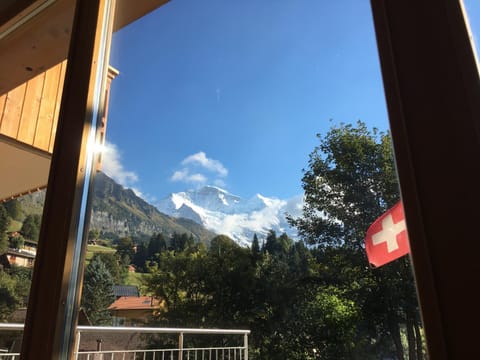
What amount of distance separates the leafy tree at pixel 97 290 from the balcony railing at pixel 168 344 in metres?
0.86

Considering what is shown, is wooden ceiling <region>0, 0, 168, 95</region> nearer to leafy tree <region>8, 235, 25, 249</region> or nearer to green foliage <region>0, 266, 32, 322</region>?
leafy tree <region>8, 235, 25, 249</region>

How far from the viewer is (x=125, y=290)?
54.5 inches

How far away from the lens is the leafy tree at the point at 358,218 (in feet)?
2.20

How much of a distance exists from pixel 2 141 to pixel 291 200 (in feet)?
6.06

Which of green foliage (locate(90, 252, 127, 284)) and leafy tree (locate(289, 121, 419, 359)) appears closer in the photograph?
leafy tree (locate(289, 121, 419, 359))

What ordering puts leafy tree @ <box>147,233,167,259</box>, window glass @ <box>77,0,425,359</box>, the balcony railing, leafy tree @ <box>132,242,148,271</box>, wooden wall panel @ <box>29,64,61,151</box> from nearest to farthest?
1. window glass @ <box>77,0,425,359</box>
2. leafy tree @ <box>132,242,148,271</box>
3. leafy tree @ <box>147,233,167,259</box>
4. wooden wall panel @ <box>29,64,61,151</box>
5. the balcony railing

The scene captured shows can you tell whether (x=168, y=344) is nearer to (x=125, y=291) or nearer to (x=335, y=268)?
(x=125, y=291)

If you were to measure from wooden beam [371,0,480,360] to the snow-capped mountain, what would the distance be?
1238 mm

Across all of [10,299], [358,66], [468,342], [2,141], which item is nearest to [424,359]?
[468,342]

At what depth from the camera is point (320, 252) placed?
4.17 feet

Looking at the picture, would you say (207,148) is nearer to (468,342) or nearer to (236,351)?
(236,351)

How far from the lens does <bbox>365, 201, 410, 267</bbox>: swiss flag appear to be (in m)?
0.57

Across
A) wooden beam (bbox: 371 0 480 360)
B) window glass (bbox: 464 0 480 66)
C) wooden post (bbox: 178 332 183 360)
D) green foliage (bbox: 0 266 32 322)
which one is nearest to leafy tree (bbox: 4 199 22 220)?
green foliage (bbox: 0 266 32 322)

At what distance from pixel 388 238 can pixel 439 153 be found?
8.6 inches
